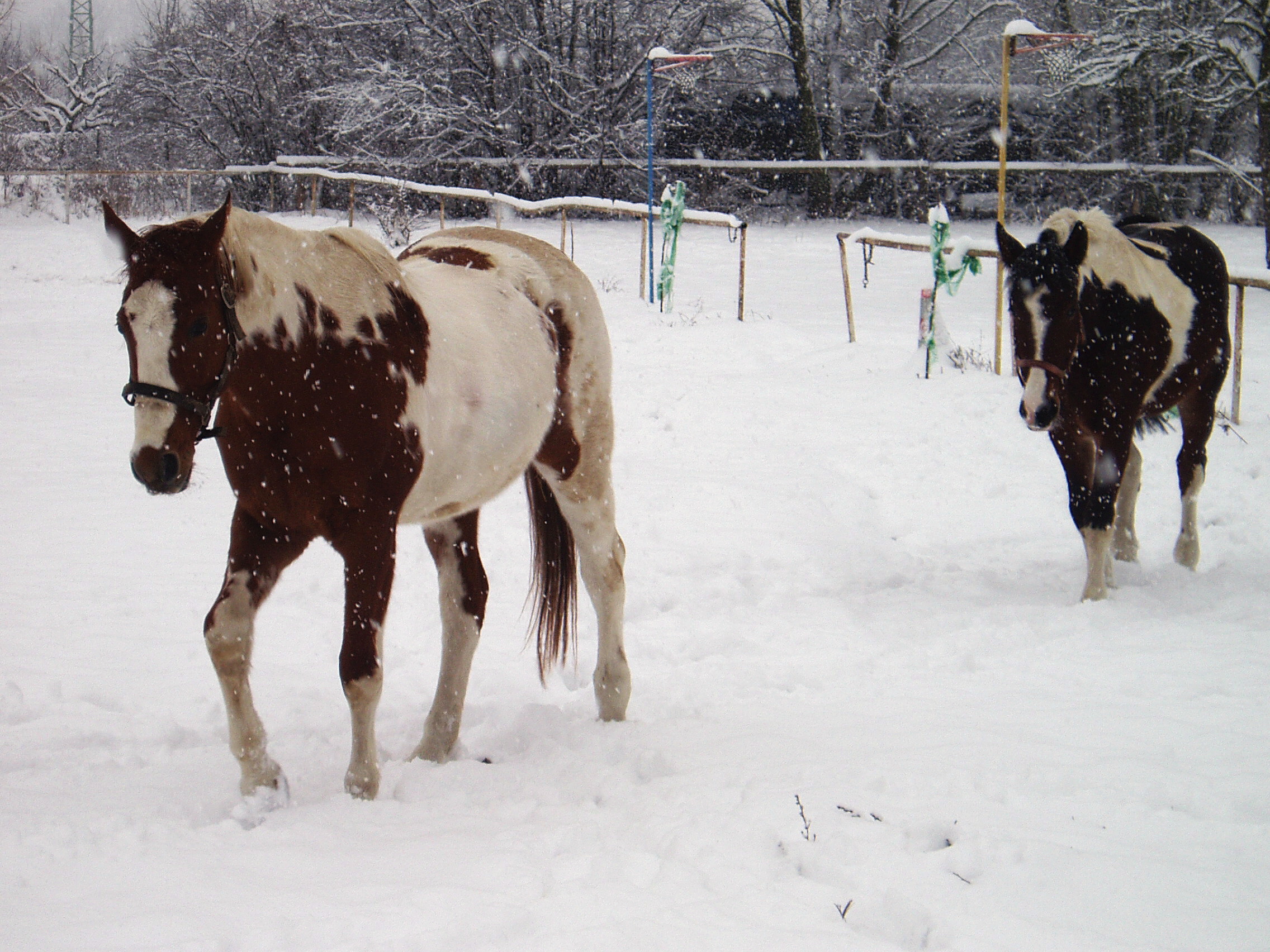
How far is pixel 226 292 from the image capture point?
2.41 m

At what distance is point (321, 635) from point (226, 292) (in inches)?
88.8

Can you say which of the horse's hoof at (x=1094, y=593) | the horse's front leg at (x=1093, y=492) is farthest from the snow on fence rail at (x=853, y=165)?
the horse's hoof at (x=1094, y=593)

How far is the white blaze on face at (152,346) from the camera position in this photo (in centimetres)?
227

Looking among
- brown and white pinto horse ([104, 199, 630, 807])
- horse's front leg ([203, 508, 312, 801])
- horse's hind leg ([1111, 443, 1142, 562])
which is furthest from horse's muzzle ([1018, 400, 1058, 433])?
horse's front leg ([203, 508, 312, 801])

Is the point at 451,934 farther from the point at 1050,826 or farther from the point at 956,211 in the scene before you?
the point at 956,211

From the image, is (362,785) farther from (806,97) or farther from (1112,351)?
→ (806,97)

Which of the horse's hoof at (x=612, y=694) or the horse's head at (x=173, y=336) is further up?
the horse's head at (x=173, y=336)

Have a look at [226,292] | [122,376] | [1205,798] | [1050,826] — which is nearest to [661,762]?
[1050,826]

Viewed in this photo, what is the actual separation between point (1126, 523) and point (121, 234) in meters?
5.16

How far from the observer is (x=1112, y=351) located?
491 cm

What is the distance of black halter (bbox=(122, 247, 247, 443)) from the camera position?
227 cm

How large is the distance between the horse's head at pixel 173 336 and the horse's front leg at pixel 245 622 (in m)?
0.43

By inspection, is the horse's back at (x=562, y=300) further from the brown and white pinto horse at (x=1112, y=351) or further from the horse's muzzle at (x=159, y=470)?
the brown and white pinto horse at (x=1112, y=351)

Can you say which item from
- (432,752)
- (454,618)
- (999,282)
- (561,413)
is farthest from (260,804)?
(999,282)
